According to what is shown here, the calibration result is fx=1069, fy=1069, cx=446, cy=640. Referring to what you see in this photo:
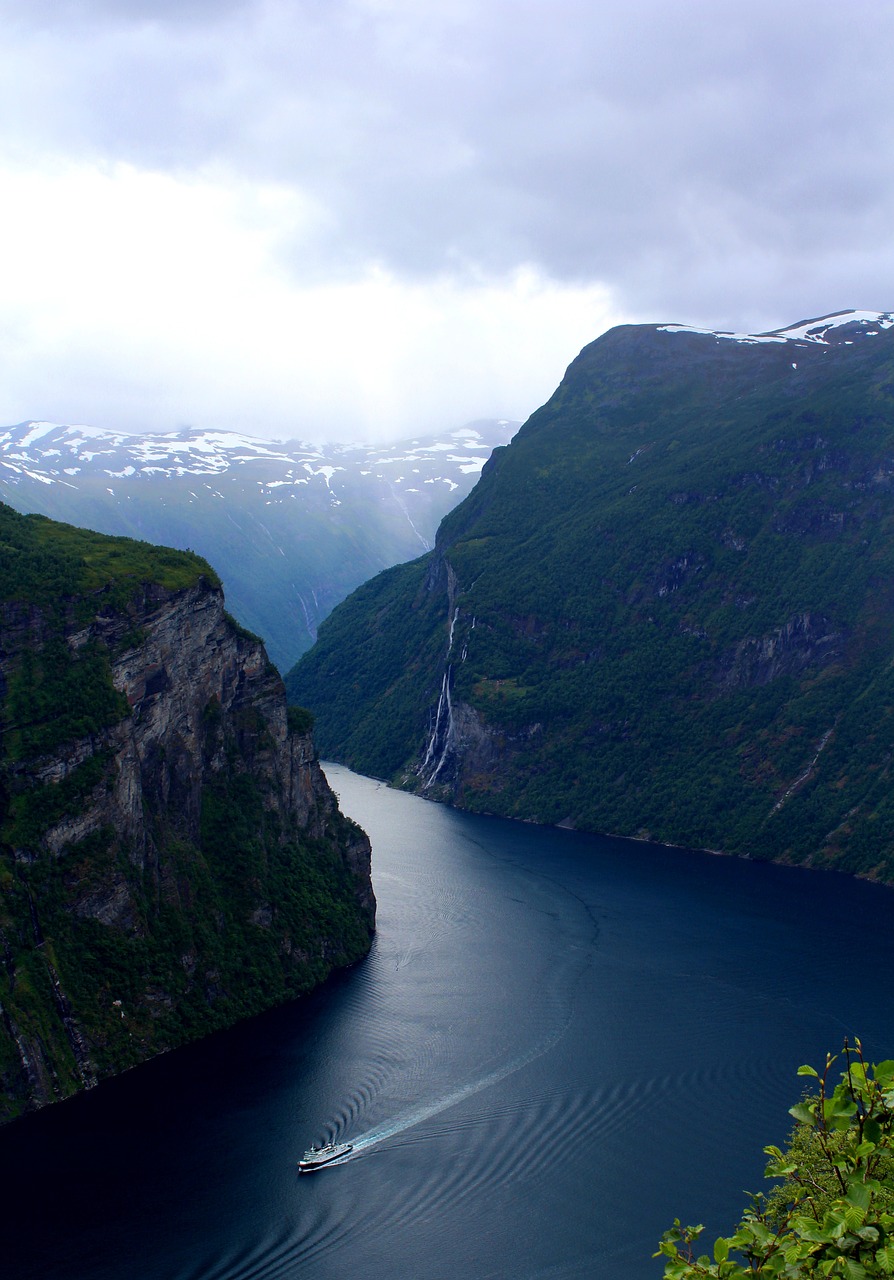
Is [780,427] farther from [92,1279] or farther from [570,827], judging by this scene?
[92,1279]

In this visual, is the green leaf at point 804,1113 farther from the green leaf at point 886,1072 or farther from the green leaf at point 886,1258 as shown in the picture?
the green leaf at point 886,1258

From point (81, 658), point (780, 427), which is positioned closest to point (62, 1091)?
point (81, 658)

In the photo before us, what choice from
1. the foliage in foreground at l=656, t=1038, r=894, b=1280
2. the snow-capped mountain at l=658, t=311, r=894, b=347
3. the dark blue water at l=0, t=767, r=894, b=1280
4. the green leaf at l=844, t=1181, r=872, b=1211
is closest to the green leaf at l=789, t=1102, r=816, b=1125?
the foliage in foreground at l=656, t=1038, r=894, b=1280

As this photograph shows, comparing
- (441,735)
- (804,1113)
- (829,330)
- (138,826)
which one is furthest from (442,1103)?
(829,330)

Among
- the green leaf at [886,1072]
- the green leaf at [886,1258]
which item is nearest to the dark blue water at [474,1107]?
the green leaf at [886,1072]

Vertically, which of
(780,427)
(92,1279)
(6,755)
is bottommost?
(92,1279)
